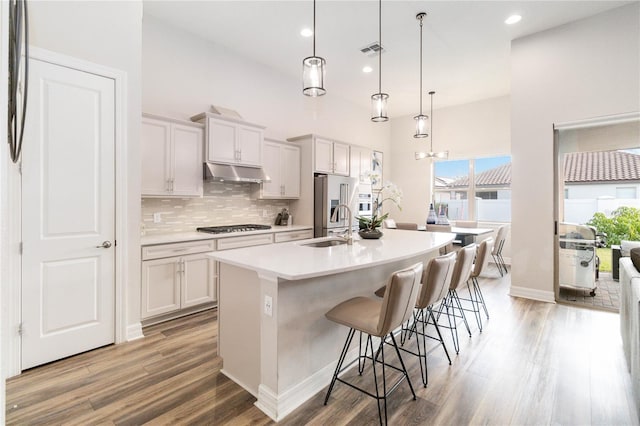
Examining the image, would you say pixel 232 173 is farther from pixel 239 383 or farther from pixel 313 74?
pixel 239 383

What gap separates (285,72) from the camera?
5.29 meters

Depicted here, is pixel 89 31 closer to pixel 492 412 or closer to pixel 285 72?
pixel 285 72

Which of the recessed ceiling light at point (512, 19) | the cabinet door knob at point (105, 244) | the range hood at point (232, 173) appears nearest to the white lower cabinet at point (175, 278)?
the cabinet door knob at point (105, 244)

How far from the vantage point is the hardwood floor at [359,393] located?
1918 mm

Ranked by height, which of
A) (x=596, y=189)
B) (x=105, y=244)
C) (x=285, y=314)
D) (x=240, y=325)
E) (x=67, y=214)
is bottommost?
(x=240, y=325)

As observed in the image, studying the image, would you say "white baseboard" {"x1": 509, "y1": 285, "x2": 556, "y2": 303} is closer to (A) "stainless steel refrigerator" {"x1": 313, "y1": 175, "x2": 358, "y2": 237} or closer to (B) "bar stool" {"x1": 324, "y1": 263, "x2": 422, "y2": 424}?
(A) "stainless steel refrigerator" {"x1": 313, "y1": 175, "x2": 358, "y2": 237}

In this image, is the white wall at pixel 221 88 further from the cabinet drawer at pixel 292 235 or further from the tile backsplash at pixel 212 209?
the cabinet drawer at pixel 292 235

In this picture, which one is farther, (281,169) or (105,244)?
(281,169)

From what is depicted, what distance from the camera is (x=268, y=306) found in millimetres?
1952

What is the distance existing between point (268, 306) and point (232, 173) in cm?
257

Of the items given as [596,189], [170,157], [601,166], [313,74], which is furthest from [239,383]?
[601,166]

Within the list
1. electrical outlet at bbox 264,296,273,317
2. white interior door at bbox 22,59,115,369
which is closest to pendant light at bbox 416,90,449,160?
electrical outlet at bbox 264,296,273,317

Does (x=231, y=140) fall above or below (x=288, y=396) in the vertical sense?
above

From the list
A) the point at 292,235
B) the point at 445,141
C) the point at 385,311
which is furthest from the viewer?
the point at 445,141
